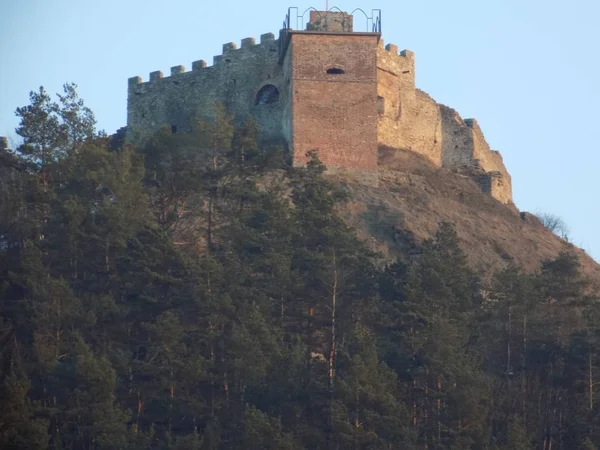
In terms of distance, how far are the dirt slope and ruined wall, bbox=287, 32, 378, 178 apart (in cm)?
119

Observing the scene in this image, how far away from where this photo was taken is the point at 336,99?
165 feet

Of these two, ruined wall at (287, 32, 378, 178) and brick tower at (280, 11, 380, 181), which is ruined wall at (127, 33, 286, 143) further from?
ruined wall at (287, 32, 378, 178)

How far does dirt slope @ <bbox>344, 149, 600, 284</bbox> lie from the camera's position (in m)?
49.0

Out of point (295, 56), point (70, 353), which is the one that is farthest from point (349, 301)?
point (295, 56)

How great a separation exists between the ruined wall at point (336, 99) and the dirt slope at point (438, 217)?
3.89 ft

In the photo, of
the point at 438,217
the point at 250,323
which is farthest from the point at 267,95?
the point at 250,323

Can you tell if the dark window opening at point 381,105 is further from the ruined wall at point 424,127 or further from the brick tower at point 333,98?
the brick tower at point 333,98

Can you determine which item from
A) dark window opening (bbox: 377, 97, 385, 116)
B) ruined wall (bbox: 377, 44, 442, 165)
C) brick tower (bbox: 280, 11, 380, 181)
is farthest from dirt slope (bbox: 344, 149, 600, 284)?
dark window opening (bbox: 377, 97, 385, 116)

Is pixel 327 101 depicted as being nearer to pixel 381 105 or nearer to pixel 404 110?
pixel 381 105

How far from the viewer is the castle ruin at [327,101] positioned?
165 feet

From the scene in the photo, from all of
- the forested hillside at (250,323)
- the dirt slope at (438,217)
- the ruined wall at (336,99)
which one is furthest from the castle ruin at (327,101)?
the forested hillside at (250,323)

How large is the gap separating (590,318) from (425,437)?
21.0 ft

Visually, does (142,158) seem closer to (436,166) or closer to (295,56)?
(295,56)

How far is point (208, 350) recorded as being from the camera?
41.2 m
